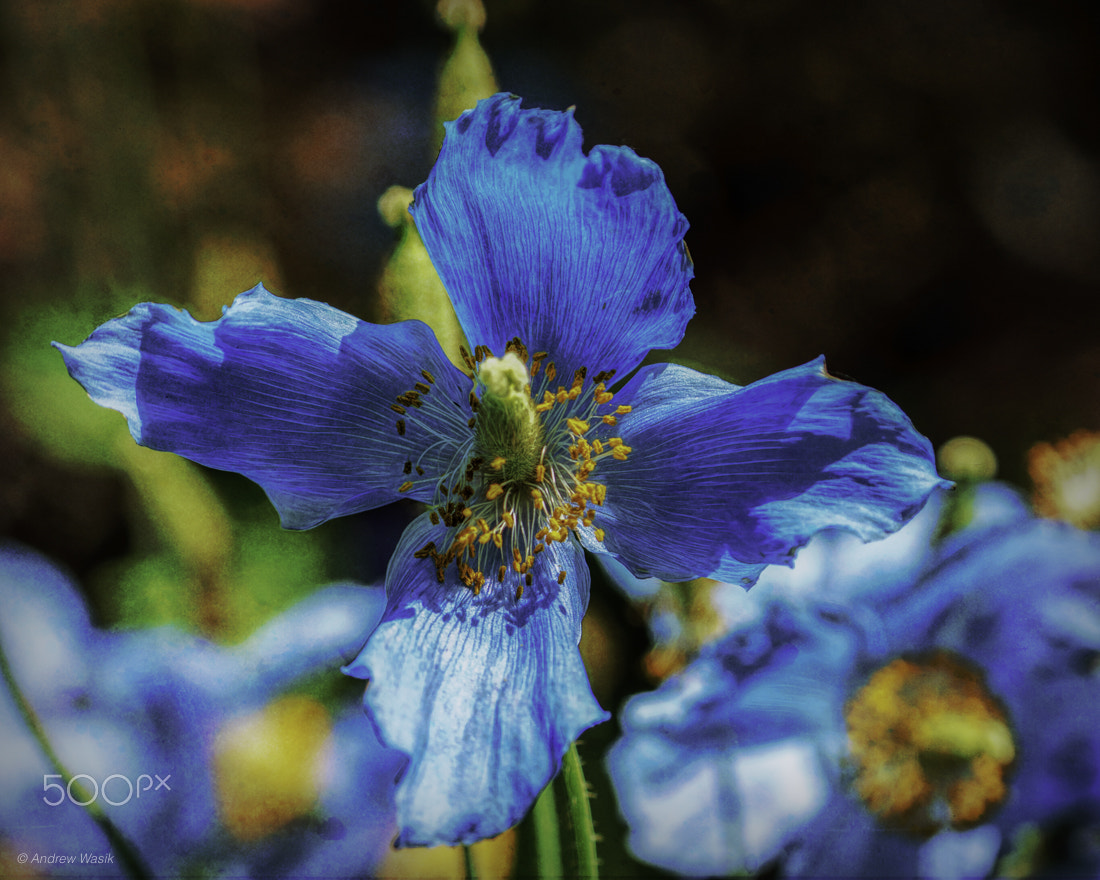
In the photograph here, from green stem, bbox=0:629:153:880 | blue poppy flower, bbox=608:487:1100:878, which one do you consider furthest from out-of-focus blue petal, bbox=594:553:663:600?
green stem, bbox=0:629:153:880

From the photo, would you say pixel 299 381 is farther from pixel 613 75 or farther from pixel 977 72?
pixel 977 72

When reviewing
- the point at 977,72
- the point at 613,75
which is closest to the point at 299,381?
the point at 613,75

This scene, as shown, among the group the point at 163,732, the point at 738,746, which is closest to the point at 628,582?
the point at 738,746

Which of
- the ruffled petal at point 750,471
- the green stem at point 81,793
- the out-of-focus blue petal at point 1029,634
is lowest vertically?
the green stem at point 81,793

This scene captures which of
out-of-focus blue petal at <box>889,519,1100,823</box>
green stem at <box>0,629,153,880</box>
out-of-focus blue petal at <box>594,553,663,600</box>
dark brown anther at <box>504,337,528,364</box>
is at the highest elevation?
dark brown anther at <box>504,337,528,364</box>

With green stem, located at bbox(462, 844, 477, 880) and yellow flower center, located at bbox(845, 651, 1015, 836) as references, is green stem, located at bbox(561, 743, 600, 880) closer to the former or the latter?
green stem, located at bbox(462, 844, 477, 880)

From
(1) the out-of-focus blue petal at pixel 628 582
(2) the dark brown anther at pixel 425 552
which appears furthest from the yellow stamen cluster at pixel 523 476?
(1) the out-of-focus blue petal at pixel 628 582

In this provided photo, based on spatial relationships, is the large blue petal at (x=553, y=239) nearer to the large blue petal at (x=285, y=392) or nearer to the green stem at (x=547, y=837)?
the large blue petal at (x=285, y=392)
